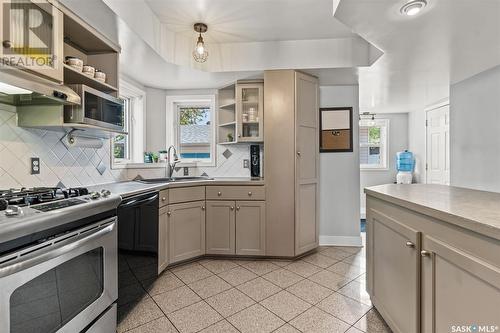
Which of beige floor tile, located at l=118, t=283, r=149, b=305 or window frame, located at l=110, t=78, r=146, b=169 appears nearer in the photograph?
beige floor tile, located at l=118, t=283, r=149, b=305

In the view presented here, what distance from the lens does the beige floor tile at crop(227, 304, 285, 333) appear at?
1.72m

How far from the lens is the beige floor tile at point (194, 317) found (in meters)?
1.74

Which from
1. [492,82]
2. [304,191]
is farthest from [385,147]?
[304,191]

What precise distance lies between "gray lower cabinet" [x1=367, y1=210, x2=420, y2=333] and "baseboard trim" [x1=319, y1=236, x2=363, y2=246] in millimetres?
1501

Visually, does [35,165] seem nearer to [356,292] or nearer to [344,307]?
[344,307]

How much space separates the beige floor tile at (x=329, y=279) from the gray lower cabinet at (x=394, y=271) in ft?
1.38

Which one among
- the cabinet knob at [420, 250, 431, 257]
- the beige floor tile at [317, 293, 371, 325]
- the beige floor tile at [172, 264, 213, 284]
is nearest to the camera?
the cabinet knob at [420, 250, 431, 257]

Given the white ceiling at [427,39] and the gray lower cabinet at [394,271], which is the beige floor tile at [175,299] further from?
the white ceiling at [427,39]

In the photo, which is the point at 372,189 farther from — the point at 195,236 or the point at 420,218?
the point at 195,236

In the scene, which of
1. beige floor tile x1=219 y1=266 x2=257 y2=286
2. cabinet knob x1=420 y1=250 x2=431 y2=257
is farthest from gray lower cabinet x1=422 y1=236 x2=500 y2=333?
beige floor tile x1=219 y1=266 x2=257 y2=286

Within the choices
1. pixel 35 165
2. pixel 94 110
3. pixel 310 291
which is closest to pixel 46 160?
pixel 35 165

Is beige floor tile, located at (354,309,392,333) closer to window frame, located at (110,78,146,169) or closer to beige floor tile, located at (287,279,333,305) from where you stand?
beige floor tile, located at (287,279,333,305)

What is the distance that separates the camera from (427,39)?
203 centimetres

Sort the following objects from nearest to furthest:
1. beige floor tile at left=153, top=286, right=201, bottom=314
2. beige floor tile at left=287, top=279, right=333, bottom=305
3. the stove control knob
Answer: the stove control knob < beige floor tile at left=153, top=286, right=201, bottom=314 < beige floor tile at left=287, top=279, right=333, bottom=305
